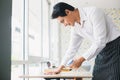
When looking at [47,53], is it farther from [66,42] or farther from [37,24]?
[37,24]

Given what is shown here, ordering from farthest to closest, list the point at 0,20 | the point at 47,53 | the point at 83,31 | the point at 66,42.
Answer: the point at 47,53, the point at 66,42, the point at 83,31, the point at 0,20

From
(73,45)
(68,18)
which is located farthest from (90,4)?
(68,18)

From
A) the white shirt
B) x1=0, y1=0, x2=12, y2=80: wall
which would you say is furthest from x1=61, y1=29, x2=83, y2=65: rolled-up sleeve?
x1=0, y1=0, x2=12, y2=80: wall

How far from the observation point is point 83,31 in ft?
7.25

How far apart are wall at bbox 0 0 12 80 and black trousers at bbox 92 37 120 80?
119 centimetres

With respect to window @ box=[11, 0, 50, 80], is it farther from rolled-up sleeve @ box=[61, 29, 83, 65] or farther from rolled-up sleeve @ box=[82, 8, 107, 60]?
rolled-up sleeve @ box=[82, 8, 107, 60]

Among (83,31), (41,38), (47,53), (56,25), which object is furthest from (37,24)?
(83,31)

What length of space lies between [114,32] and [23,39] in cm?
174

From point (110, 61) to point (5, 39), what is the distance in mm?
1230

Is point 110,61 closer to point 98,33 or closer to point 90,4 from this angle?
point 98,33

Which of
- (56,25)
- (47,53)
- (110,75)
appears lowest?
(47,53)

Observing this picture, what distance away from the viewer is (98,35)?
1.91m

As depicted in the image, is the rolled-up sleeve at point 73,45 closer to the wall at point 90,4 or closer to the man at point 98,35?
the man at point 98,35

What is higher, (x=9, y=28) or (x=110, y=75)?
(x=9, y=28)
